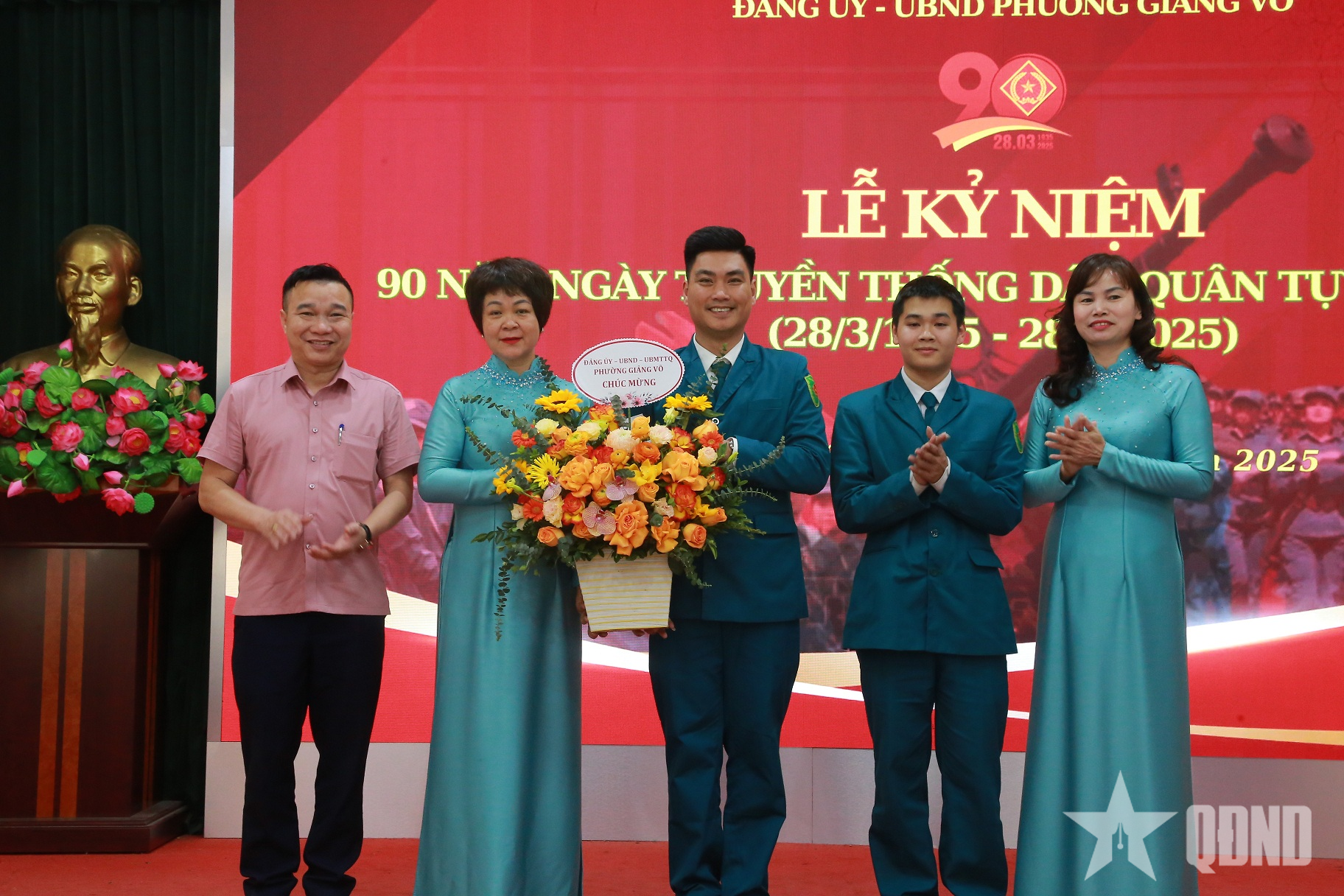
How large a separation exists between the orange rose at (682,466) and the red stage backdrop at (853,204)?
1507 millimetres

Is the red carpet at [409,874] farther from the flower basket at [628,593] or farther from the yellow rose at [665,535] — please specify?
the yellow rose at [665,535]

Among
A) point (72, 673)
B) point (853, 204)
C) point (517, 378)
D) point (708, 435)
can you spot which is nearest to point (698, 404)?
point (708, 435)

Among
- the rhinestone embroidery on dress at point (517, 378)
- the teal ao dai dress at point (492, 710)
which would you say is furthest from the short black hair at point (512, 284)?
the teal ao dai dress at point (492, 710)

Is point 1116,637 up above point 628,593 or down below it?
below

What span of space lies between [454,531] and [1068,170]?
2.38 m

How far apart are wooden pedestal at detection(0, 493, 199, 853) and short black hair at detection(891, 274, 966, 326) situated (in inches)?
88.5

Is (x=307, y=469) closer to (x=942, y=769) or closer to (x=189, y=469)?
(x=189, y=469)

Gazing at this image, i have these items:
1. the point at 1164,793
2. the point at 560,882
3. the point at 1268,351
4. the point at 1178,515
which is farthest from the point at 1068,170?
the point at 560,882

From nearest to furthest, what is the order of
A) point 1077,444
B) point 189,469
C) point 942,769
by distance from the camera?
point 1077,444
point 942,769
point 189,469

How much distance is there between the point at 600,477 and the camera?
2.27 m

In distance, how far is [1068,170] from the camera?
3.72m

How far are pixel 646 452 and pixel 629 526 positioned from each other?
0.52 ft

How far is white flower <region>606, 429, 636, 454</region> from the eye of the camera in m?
2.30

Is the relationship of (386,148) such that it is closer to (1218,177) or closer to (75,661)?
(75,661)
